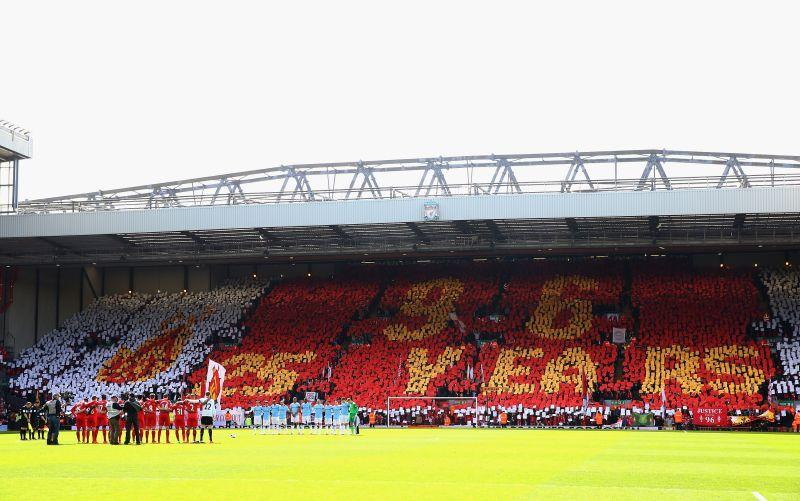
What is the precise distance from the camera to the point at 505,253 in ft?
195

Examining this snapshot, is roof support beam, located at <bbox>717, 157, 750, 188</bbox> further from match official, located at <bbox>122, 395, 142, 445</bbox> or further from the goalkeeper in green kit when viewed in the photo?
match official, located at <bbox>122, 395, 142, 445</bbox>

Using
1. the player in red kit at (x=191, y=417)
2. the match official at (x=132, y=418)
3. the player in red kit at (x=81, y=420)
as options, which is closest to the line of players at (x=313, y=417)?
the player in red kit at (x=191, y=417)

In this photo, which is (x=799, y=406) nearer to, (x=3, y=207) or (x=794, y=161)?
(x=794, y=161)

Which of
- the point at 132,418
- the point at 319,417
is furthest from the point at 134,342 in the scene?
the point at 132,418

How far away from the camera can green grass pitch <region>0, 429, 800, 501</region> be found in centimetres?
1564

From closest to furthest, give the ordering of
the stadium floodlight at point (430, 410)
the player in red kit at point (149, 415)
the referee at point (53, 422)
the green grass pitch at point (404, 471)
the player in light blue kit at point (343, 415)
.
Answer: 1. the green grass pitch at point (404, 471)
2. the referee at point (53, 422)
3. the player in red kit at point (149, 415)
4. the player in light blue kit at point (343, 415)
5. the stadium floodlight at point (430, 410)

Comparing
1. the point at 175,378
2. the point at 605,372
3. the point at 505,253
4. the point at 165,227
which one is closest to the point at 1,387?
the point at 175,378

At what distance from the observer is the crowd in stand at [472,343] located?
48.6 m

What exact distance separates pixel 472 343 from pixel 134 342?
20.7 m

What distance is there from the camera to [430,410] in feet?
164

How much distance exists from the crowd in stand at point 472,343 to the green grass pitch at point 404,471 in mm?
17783

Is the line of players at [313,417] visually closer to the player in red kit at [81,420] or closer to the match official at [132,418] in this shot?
the player in red kit at [81,420]

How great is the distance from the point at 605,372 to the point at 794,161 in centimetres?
1392

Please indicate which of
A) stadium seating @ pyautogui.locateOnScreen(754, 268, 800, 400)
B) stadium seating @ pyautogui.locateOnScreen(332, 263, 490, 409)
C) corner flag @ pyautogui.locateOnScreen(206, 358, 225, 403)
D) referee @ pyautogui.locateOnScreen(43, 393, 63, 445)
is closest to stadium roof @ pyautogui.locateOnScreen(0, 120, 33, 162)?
stadium seating @ pyautogui.locateOnScreen(332, 263, 490, 409)
